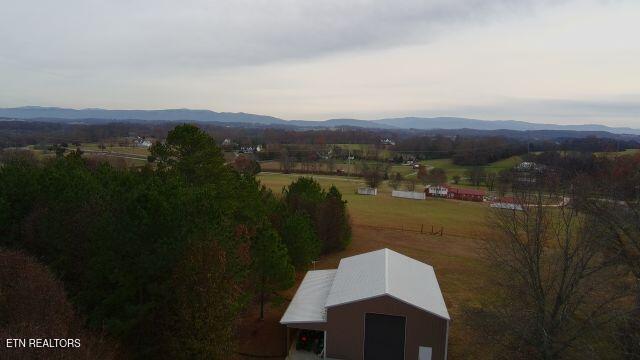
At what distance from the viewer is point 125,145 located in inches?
4528

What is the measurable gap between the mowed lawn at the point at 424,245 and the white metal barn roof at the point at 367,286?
7.33 feet

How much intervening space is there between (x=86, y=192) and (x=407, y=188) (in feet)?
212

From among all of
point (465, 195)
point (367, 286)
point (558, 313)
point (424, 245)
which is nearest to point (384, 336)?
point (367, 286)

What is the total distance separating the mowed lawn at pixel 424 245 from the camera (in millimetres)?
19922

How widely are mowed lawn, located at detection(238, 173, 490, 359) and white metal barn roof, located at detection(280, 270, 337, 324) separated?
1917 mm

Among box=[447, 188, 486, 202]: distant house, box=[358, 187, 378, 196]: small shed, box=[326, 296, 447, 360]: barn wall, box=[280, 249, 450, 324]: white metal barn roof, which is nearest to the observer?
box=[326, 296, 447, 360]: barn wall

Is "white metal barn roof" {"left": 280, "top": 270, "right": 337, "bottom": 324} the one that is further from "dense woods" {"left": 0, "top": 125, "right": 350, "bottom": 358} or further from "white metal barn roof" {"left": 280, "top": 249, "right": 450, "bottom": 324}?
"dense woods" {"left": 0, "top": 125, "right": 350, "bottom": 358}

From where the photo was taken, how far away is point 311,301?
63.0ft

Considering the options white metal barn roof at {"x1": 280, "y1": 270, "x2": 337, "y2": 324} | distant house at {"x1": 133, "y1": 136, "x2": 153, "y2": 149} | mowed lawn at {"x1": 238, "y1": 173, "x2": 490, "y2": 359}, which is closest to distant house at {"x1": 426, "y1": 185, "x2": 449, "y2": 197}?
mowed lawn at {"x1": 238, "y1": 173, "x2": 490, "y2": 359}

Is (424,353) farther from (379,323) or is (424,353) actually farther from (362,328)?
(362,328)

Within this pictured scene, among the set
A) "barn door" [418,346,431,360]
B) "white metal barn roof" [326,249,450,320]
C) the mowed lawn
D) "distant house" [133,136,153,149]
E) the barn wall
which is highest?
"distant house" [133,136,153,149]

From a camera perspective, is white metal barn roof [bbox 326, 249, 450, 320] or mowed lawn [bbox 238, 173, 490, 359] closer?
white metal barn roof [bbox 326, 249, 450, 320]

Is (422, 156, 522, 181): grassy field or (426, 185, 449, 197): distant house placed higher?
(422, 156, 522, 181): grassy field

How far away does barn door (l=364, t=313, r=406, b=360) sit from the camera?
16.9 metres
